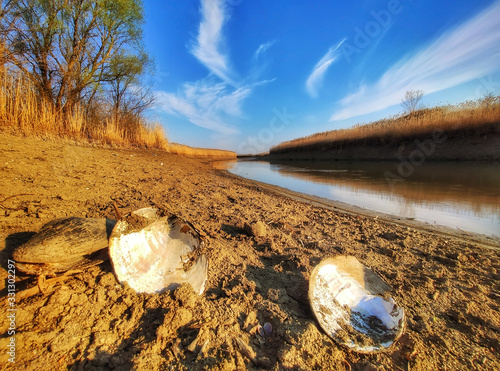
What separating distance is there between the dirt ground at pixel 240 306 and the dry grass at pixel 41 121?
3.43 metres

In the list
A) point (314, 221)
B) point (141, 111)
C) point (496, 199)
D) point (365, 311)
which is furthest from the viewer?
point (141, 111)

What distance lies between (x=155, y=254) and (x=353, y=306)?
1.61 metres

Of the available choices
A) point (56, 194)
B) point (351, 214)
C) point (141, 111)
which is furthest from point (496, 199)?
point (141, 111)

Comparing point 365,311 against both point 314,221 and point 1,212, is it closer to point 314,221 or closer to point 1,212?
point 314,221

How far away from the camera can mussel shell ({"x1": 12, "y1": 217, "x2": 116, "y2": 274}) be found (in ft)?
4.55

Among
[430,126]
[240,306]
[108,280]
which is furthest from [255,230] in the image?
[430,126]

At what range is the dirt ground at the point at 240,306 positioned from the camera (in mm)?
1123

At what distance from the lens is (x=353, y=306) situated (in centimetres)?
156

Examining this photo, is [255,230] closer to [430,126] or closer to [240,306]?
[240,306]

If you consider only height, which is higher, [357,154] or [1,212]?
[357,154]

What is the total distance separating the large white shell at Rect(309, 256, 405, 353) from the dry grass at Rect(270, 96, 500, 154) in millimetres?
14921

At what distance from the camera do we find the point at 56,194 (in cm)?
244

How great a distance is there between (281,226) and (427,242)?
182 cm

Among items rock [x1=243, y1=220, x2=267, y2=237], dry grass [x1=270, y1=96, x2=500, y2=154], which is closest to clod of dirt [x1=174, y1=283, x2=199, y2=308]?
rock [x1=243, y1=220, x2=267, y2=237]
